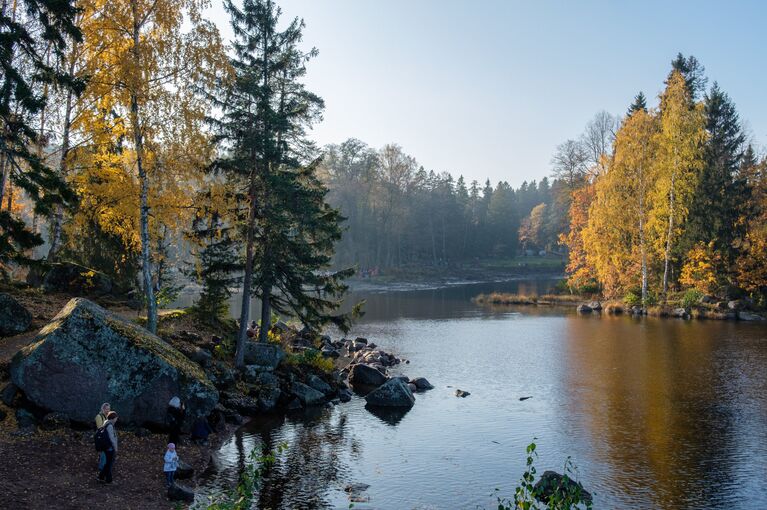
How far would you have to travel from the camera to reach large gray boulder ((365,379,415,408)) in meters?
25.5

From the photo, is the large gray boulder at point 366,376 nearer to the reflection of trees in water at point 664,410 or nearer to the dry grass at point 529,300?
the reflection of trees in water at point 664,410

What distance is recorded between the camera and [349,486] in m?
16.3

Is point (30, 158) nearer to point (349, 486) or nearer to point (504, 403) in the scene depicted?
point (349, 486)

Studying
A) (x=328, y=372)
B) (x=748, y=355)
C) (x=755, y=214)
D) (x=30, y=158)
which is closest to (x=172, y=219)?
(x=30, y=158)

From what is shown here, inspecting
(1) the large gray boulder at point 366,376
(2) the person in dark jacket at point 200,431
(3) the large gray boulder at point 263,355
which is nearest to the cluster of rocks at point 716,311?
(1) the large gray boulder at point 366,376

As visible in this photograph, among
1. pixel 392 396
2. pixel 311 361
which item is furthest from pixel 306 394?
pixel 392 396

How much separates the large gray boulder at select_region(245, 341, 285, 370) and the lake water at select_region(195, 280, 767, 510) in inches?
156

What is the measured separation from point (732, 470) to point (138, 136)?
22477mm

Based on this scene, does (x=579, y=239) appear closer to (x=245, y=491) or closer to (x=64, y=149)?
(x=64, y=149)

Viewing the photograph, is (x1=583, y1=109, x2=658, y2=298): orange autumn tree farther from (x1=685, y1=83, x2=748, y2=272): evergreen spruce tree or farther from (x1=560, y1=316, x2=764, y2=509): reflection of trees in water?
(x1=560, y1=316, x2=764, y2=509): reflection of trees in water

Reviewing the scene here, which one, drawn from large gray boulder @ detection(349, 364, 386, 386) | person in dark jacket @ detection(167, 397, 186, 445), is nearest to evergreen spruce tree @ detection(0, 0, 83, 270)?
person in dark jacket @ detection(167, 397, 186, 445)

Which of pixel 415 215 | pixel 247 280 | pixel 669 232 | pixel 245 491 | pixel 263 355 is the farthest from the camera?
pixel 415 215

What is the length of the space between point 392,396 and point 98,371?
42.1 feet

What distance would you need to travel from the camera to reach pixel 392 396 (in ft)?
84.2
